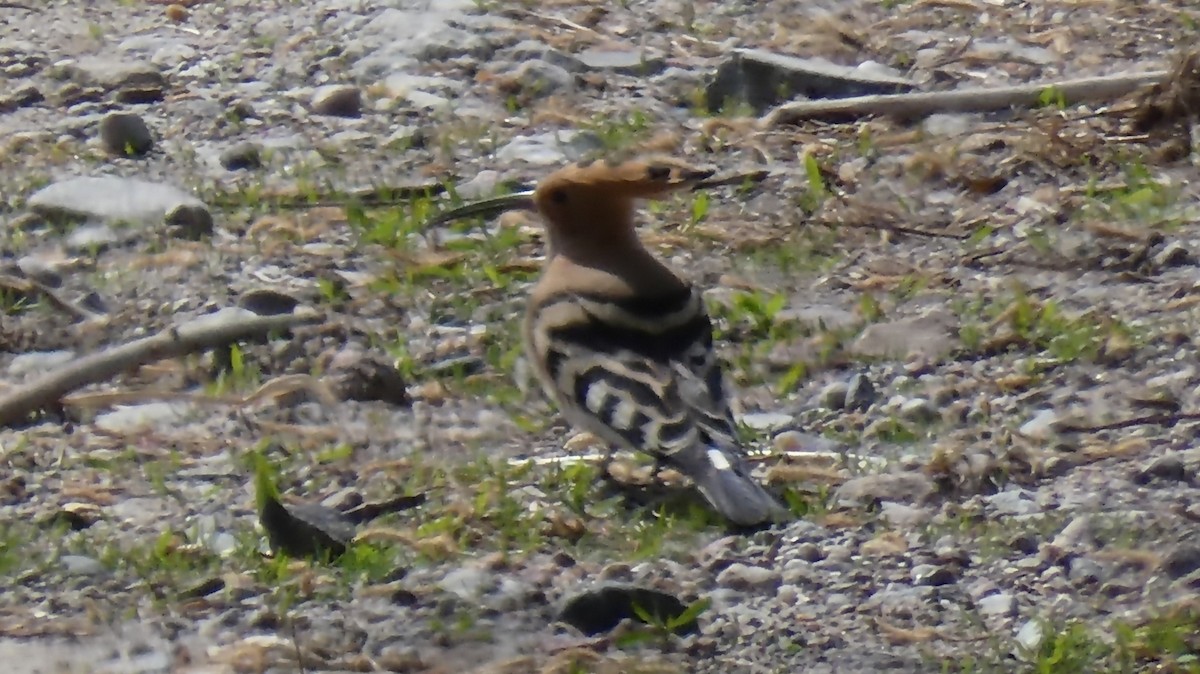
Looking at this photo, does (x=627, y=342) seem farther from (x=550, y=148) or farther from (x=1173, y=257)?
(x=550, y=148)

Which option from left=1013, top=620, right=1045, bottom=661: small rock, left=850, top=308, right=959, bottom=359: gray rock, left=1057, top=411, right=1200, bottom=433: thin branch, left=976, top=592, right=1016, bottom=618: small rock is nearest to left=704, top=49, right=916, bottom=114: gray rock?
left=850, top=308, right=959, bottom=359: gray rock

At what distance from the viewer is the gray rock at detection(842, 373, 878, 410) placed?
5273mm

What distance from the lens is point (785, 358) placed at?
18.4ft

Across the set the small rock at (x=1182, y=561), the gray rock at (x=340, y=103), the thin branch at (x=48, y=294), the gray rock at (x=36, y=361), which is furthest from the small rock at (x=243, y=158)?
the small rock at (x=1182, y=561)

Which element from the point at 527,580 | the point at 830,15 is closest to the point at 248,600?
the point at 527,580

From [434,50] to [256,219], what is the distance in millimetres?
1476

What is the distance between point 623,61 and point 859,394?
9.06 ft

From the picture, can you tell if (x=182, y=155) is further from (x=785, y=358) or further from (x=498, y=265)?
(x=785, y=358)

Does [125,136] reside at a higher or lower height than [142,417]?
lower

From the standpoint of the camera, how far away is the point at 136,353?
18.1ft

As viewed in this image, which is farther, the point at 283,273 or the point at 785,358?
the point at 283,273

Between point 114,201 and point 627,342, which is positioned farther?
point 114,201

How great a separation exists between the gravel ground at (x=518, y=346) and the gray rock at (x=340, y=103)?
0.02 metres

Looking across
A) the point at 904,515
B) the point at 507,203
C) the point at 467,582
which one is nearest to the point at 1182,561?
the point at 904,515
